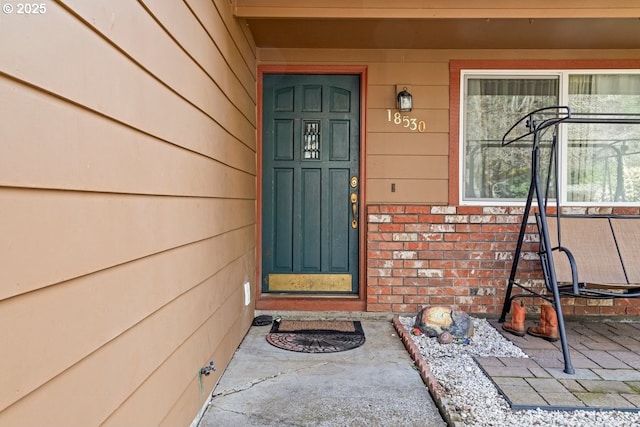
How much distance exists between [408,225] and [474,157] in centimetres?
84

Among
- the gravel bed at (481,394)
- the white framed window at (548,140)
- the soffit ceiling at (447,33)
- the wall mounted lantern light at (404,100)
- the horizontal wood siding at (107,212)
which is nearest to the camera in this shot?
the horizontal wood siding at (107,212)

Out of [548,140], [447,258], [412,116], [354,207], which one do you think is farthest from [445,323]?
[548,140]

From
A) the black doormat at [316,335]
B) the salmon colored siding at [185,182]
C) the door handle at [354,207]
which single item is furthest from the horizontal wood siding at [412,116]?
the black doormat at [316,335]

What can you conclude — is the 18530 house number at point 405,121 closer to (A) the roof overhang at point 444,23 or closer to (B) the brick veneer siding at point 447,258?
(A) the roof overhang at point 444,23

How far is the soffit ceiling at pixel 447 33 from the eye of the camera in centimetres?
291

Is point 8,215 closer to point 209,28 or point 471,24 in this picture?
point 209,28

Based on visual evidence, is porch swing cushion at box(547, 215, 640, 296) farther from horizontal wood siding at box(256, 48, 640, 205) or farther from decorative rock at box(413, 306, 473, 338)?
horizontal wood siding at box(256, 48, 640, 205)

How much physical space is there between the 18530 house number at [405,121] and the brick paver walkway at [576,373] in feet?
5.73

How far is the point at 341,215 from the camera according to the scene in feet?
11.7

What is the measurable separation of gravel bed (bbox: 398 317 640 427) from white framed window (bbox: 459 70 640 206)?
4.36 ft

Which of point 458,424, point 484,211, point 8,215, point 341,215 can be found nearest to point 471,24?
point 484,211

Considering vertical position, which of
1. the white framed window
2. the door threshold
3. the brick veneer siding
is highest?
the white framed window

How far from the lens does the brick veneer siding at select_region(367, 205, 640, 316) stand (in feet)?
11.1

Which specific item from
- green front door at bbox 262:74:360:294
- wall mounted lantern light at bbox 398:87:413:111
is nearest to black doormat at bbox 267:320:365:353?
green front door at bbox 262:74:360:294
